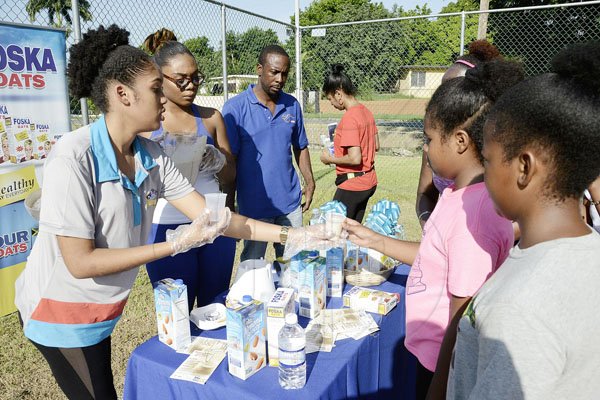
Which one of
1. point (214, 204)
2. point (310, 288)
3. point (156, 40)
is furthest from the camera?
point (156, 40)

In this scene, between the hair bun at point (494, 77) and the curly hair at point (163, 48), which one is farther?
the curly hair at point (163, 48)

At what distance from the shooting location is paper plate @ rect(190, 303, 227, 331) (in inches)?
73.5

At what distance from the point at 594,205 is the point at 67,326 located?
2929 millimetres

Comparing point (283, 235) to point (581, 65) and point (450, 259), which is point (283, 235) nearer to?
point (450, 259)

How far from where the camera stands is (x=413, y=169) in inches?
391

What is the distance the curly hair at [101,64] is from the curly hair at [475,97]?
1.18m

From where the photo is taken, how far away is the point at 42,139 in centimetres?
341

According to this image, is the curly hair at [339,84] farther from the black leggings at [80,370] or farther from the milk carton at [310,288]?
the black leggings at [80,370]

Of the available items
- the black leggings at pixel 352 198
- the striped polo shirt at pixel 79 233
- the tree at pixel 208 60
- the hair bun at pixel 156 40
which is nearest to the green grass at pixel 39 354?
the black leggings at pixel 352 198

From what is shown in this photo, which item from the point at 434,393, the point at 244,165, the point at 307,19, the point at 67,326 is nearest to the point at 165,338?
the point at 67,326

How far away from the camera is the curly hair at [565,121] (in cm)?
90

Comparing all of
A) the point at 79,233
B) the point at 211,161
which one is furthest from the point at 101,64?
the point at 211,161

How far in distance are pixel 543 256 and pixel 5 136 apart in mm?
3540

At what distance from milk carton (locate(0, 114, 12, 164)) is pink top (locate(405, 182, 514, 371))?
309 cm
